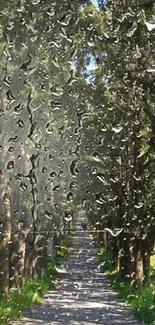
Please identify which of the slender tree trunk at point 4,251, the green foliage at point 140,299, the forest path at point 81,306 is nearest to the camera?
the green foliage at point 140,299

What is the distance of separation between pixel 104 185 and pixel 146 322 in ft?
31.7

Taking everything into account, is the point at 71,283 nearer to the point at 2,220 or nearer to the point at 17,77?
the point at 2,220

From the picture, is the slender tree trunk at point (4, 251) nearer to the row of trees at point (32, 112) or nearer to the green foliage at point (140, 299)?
the row of trees at point (32, 112)

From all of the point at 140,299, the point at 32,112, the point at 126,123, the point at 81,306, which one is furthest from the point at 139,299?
the point at 32,112

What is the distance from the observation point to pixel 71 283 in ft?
76.9

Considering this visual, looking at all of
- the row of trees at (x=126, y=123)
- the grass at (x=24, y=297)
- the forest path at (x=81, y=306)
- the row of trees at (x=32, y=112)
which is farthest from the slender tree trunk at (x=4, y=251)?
the row of trees at (x=126, y=123)

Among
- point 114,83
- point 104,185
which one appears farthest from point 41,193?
Answer: point 114,83

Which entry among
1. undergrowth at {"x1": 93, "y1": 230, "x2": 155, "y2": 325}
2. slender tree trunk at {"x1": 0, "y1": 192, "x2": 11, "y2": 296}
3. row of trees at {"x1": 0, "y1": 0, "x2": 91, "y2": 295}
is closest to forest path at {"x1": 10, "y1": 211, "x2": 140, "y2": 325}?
undergrowth at {"x1": 93, "y1": 230, "x2": 155, "y2": 325}

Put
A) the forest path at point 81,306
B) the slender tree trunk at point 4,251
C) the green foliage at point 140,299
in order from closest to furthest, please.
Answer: the green foliage at point 140,299 → the forest path at point 81,306 → the slender tree trunk at point 4,251

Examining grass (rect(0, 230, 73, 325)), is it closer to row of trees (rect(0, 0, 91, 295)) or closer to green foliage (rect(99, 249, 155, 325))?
row of trees (rect(0, 0, 91, 295))

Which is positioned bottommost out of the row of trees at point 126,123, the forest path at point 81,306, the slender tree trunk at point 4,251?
the forest path at point 81,306

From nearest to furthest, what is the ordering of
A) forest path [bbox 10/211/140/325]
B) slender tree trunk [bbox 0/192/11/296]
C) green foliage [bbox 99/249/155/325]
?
green foliage [bbox 99/249/155/325]
forest path [bbox 10/211/140/325]
slender tree trunk [bbox 0/192/11/296]

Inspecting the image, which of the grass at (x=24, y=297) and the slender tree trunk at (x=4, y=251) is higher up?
the slender tree trunk at (x=4, y=251)

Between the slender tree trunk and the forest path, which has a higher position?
the slender tree trunk
